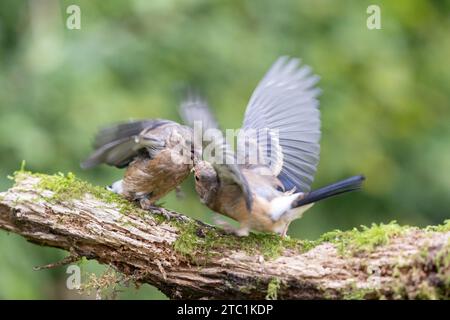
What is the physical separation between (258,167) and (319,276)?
0.99 meters

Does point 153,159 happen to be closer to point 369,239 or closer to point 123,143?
point 123,143

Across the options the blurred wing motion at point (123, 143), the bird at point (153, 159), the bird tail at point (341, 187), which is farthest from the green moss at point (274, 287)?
the blurred wing motion at point (123, 143)

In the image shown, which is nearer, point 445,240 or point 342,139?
point 445,240

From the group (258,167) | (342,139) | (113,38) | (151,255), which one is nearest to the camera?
(151,255)

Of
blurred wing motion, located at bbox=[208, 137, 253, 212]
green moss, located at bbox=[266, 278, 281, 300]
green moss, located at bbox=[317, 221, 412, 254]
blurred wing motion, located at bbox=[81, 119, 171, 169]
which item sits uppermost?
blurred wing motion, located at bbox=[81, 119, 171, 169]

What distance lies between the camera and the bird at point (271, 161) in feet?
13.3

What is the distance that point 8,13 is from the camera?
7246 millimetres

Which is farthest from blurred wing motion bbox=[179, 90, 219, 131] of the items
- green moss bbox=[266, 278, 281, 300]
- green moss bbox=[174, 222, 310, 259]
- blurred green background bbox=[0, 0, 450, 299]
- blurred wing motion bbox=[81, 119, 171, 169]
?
blurred green background bbox=[0, 0, 450, 299]

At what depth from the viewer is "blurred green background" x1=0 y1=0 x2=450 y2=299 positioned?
6566mm

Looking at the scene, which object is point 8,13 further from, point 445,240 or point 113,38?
point 445,240

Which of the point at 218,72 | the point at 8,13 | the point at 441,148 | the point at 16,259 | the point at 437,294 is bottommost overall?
the point at 437,294

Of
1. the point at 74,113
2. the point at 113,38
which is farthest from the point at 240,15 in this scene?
Result: the point at 74,113

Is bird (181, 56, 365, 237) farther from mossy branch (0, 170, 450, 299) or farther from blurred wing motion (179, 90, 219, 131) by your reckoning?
mossy branch (0, 170, 450, 299)

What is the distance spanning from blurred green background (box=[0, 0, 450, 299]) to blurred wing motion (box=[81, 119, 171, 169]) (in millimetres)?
1674
